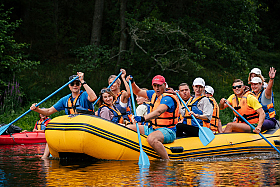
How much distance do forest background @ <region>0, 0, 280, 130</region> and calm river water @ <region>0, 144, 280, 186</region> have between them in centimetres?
620

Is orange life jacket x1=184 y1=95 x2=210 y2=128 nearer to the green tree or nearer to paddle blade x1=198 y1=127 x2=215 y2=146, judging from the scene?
paddle blade x1=198 y1=127 x2=215 y2=146

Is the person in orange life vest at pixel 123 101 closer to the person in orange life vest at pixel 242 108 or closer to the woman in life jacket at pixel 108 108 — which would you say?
the woman in life jacket at pixel 108 108

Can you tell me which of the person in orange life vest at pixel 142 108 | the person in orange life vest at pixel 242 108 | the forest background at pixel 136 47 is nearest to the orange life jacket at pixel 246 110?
the person in orange life vest at pixel 242 108

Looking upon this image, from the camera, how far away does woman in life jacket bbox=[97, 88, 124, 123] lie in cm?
664

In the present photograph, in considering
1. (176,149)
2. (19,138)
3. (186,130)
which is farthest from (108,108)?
(19,138)

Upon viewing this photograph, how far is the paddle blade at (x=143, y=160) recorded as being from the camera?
6068mm

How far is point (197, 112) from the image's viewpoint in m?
6.96

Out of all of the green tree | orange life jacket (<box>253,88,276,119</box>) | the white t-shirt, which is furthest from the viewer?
the green tree

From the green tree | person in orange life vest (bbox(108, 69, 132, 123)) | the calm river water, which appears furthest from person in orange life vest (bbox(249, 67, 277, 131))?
the green tree

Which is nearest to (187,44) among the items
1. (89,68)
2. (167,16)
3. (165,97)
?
(167,16)

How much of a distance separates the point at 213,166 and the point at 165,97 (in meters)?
1.22

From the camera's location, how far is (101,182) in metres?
4.78

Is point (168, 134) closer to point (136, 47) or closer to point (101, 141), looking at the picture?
point (101, 141)

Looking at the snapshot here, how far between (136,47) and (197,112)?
910 cm
